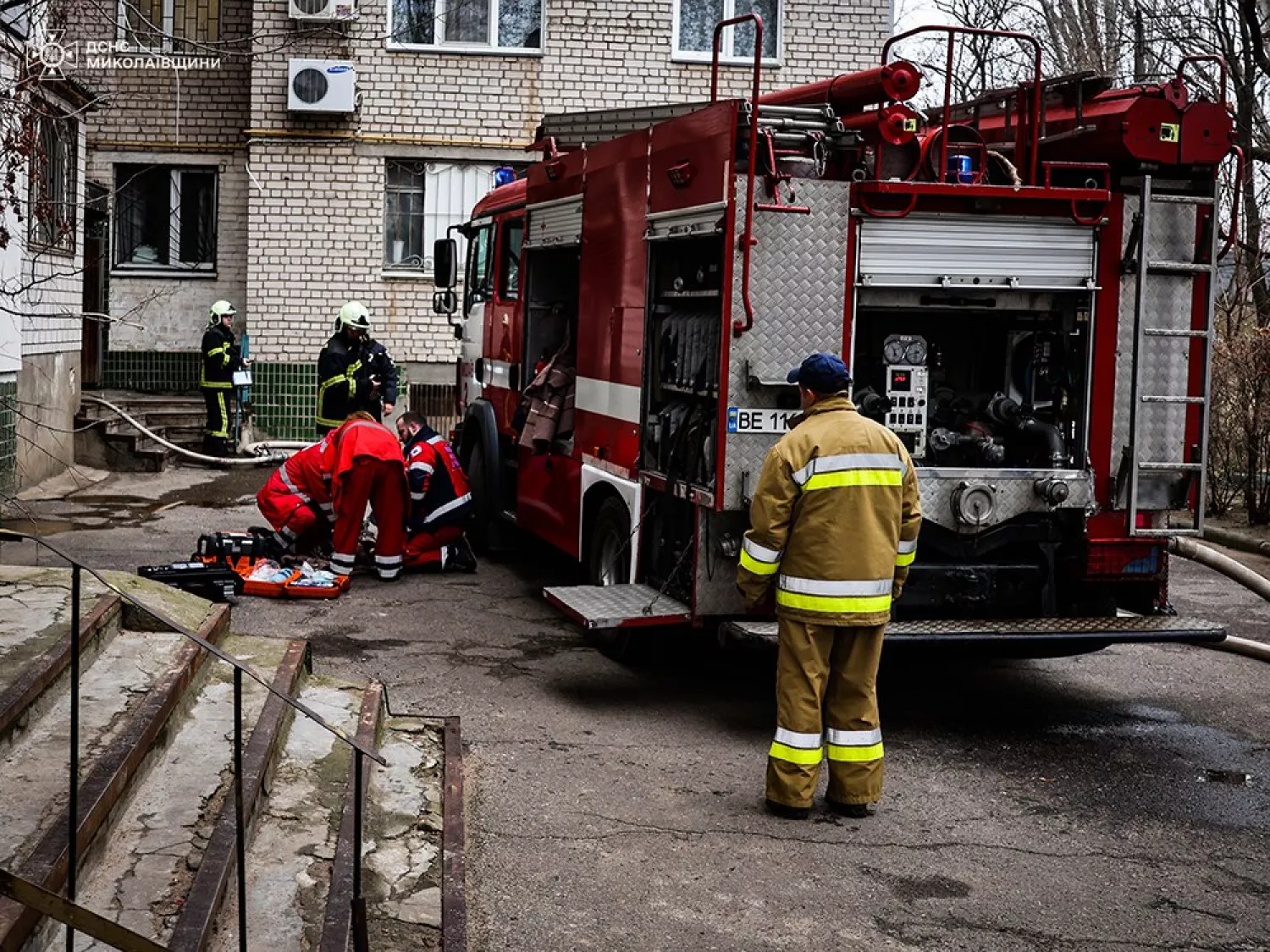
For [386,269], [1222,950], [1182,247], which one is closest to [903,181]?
[1182,247]

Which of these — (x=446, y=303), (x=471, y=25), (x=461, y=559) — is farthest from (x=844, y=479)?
(x=471, y=25)

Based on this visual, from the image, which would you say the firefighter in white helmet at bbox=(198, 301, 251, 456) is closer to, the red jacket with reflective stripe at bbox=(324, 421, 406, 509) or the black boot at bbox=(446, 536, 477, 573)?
the black boot at bbox=(446, 536, 477, 573)

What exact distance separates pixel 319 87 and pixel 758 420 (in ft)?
44.1

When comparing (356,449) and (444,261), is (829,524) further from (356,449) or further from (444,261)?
(444,261)

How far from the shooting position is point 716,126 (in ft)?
23.4

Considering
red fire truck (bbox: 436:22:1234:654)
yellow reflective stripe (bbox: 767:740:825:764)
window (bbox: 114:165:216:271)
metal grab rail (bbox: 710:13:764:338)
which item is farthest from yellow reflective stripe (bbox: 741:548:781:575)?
window (bbox: 114:165:216:271)

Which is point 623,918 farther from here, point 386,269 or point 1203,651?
point 386,269

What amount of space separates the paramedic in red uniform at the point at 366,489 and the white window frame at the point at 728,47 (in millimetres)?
11024

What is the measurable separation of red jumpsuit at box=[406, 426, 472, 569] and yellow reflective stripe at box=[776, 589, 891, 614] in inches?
193

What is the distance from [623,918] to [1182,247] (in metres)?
4.39

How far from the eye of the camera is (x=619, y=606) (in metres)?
7.74

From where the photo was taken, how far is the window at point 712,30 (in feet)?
65.5

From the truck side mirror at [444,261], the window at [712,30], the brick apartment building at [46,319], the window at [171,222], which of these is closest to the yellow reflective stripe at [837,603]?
the truck side mirror at [444,261]

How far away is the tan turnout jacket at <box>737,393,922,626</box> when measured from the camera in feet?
19.7
